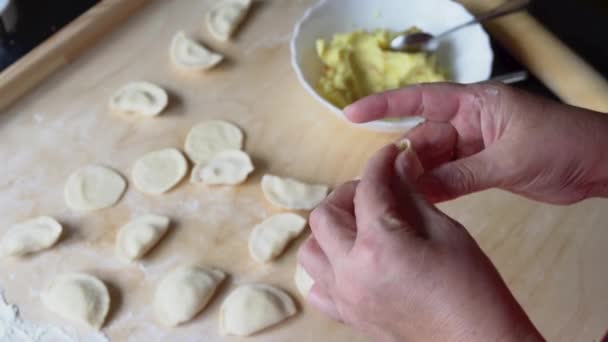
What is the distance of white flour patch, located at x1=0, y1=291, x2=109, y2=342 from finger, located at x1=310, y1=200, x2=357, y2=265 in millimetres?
354

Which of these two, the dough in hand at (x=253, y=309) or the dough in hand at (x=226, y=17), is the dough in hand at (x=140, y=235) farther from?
the dough in hand at (x=226, y=17)

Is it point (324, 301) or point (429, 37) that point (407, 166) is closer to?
point (324, 301)

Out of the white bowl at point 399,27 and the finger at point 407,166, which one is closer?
the finger at point 407,166

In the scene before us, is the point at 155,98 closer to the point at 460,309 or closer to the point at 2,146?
the point at 2,146

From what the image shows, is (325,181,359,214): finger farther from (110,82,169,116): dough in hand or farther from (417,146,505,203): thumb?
(110,82,169,116): dough in hand

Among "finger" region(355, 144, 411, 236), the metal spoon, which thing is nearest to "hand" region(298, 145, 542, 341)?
"finger" region(355, 144, 411, 236)

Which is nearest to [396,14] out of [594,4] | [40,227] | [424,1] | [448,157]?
[424,1]

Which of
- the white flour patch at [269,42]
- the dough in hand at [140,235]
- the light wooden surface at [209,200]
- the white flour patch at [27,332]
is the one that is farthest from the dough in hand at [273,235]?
the white flour patch at [269,42]

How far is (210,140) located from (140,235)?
20cm

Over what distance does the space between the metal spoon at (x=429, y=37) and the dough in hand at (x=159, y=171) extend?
42 centimetres

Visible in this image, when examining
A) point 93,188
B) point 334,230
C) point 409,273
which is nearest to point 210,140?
point 93,188

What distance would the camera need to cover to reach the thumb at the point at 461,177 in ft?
2.26

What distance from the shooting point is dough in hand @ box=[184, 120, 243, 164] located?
3.27 ft

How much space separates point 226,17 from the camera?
116 cm
